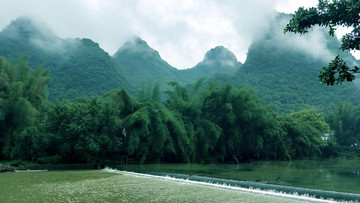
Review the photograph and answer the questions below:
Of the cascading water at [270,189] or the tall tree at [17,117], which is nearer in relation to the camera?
the cascading water at [270,189]

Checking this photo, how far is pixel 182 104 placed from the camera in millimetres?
20562

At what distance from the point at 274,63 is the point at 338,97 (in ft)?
45.6

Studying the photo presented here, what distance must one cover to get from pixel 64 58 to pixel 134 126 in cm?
2864

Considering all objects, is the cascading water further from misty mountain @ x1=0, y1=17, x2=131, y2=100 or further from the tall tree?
misty mountain @ x1=0, y1=17, x2=131, y2=100

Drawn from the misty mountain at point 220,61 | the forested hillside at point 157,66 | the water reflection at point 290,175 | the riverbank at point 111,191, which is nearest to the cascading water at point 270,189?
the riverbank at point 111,191

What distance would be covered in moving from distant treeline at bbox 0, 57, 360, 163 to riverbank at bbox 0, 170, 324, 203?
4.81 meters

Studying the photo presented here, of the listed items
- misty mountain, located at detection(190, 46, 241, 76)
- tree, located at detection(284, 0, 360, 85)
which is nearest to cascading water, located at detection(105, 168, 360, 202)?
tree, located at detection(284, 0, 360, 85)

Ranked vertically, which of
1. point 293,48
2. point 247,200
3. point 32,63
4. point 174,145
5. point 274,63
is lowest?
point 247,200

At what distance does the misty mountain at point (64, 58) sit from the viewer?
118ft

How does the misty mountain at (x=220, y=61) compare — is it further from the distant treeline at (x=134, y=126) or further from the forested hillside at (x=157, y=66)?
the distant treeline at (x=134, y=126)

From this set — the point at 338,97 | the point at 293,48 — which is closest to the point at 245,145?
the point at 338,97

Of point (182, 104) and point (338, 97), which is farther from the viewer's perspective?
point (338, 97)

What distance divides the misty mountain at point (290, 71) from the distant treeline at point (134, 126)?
21556 millimetres

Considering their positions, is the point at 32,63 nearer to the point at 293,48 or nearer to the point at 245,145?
the point at 245,145
